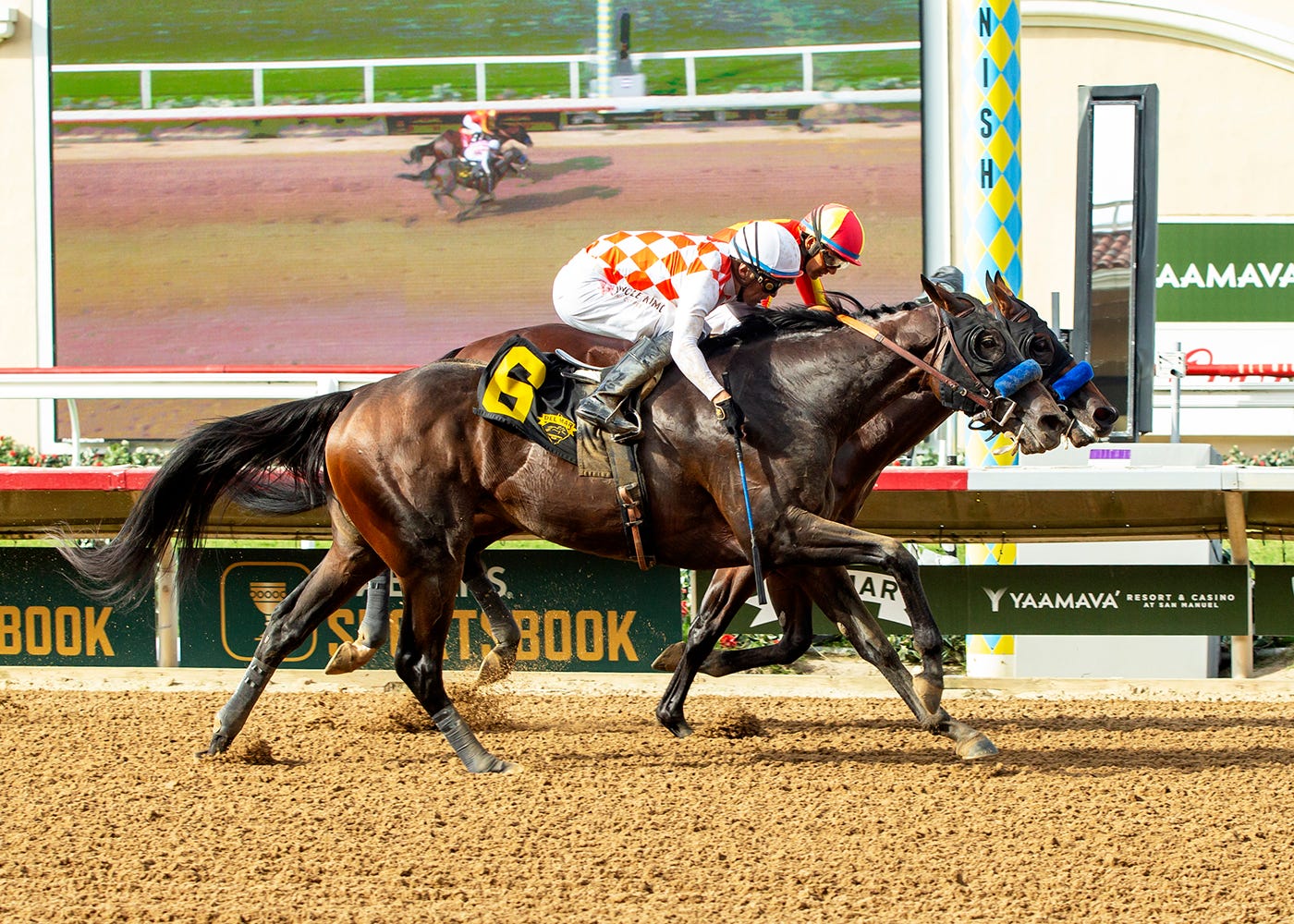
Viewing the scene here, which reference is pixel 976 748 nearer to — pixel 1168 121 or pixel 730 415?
pixel 730 415

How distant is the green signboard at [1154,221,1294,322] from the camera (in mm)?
12062

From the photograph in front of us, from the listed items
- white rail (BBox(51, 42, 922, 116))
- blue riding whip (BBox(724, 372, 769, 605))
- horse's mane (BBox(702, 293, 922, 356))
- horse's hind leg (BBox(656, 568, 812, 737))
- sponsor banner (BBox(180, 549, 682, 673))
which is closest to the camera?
blue riding whip (BBox(724, 372, 769, 605))

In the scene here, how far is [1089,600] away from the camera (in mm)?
6258

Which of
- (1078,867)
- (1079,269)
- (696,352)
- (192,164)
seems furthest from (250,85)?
(1078,867)

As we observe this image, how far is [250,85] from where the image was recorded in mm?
12594

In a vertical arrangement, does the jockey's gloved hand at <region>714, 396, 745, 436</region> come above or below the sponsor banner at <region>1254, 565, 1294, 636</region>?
above

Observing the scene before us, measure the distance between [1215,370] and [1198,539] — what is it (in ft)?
18.0

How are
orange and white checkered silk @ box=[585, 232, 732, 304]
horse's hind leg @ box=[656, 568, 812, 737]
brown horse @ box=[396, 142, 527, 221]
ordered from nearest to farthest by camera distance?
orange and white checkered silk @ box=[585, 232, 732, 304] < horse's hind leg @ box=[656, 568, 812, 737] < brown horse @ box=[396, 142, 527, 221]

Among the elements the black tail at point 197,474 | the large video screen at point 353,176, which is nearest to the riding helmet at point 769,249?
the black tail at point 197,474

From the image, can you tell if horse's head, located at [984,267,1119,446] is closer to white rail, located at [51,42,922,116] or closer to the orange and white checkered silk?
the orange and white checkered silk

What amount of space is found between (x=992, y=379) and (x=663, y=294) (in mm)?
1187

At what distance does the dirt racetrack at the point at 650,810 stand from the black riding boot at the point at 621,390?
1147mm

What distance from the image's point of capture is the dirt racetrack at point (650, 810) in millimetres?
3395

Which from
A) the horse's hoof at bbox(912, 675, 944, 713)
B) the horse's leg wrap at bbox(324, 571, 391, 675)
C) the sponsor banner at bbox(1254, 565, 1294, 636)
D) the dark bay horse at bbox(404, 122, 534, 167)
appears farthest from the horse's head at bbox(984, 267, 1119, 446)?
the dark bay horse at bbox(404, 122, 534, 167)
